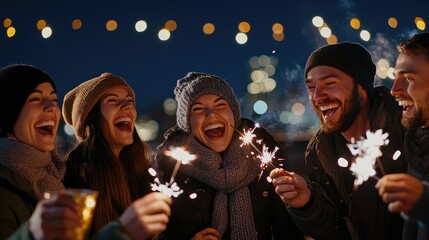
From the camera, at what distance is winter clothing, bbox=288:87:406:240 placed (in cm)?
324

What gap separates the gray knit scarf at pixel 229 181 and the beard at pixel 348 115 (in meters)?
0.72

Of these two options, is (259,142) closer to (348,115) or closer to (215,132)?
(215,132)

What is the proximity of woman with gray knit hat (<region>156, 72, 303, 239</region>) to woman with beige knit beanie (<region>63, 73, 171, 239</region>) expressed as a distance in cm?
32

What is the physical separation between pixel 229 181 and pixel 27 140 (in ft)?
5.32

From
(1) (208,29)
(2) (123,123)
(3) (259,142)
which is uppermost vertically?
(1) (208,29)

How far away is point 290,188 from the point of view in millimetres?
2963

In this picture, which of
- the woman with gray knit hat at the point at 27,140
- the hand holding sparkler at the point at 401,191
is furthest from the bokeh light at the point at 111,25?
the hand holding sparkler at the point at 401,191

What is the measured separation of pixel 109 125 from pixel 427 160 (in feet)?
7.90

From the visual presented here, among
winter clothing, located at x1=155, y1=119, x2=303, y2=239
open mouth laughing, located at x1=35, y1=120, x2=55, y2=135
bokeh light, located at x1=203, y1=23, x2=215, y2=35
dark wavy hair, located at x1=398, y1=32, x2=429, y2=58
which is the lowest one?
winter clothing, located at x1=155, y1=119, x2=303, y2=239

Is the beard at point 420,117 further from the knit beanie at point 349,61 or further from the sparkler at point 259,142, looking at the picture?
the sparkler at point 259,142

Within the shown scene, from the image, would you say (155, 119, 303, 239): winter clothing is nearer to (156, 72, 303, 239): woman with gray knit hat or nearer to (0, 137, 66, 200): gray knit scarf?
(156, 72, 303, 239): woman with gray knit hat

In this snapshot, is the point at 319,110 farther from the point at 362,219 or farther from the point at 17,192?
the point at 17,192

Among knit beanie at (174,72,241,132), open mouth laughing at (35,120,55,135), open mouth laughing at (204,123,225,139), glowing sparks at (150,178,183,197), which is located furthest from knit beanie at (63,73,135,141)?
glowing sparks at (150,178,183,197)

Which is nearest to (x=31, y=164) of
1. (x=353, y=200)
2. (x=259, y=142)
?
(x=259, y=142)
